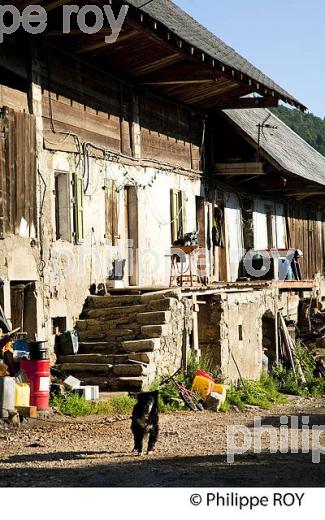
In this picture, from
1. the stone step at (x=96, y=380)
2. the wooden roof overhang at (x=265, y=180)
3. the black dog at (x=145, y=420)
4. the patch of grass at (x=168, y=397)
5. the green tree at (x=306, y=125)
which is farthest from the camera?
the green tree at (x=306, y=125)

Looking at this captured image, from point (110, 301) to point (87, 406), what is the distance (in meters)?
3.66

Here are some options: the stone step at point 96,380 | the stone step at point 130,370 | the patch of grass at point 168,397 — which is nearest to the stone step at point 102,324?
the stone step at point 96,380

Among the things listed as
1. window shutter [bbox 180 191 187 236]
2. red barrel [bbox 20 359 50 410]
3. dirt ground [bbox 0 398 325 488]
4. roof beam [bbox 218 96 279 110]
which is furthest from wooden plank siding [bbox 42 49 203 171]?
dirt ground [bbox 0 398 325 488]

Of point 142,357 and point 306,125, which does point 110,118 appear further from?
point 306,125

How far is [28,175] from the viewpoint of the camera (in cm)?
1664

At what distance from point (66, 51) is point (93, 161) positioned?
216 centimetres

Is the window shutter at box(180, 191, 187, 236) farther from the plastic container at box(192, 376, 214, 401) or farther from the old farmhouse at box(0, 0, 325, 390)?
the plastic container at box(192, 376, 214, 401)

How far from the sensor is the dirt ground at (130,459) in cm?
945

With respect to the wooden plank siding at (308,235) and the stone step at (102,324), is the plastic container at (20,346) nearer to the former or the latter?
the stone step at (102,324)

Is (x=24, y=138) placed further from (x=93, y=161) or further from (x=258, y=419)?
(x=258, y=419)

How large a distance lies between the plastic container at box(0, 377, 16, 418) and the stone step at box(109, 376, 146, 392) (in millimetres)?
3087

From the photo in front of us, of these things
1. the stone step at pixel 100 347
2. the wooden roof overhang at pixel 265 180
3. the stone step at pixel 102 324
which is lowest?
the stone step at pixel 100 347

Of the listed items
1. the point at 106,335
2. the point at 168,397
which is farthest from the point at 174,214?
the point at 168,397

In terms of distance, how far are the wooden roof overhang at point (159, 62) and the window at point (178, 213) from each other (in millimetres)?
2234
